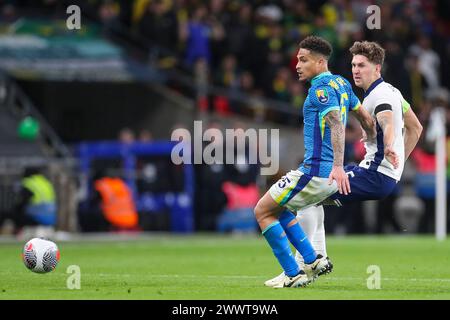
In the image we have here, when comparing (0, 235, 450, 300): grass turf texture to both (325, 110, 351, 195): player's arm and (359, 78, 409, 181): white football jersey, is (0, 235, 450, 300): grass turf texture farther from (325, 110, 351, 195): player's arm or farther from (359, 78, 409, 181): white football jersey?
(359, 78, 409, 181): white football jersey

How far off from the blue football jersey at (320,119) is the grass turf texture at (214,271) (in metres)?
1.14

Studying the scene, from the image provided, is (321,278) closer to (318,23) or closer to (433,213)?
(433,213)

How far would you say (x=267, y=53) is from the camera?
27156 mm

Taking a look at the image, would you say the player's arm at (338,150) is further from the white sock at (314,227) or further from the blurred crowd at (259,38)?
the blurred crowd at (259,38)

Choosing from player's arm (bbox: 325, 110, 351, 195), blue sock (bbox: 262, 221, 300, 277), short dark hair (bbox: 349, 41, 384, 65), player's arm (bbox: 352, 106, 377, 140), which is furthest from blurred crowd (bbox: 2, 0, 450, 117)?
player's arm (bbox: 325, 110, 351, 195)

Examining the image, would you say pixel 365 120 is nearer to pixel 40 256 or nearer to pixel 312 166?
pixel 312 166

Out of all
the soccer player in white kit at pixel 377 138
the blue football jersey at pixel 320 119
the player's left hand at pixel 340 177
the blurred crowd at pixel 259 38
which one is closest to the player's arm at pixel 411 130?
the soccer player in white kit at pixel 377 138

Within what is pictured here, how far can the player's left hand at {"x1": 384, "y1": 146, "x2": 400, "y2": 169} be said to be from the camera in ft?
37.3

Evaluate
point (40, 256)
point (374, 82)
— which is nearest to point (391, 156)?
point (374, 82)

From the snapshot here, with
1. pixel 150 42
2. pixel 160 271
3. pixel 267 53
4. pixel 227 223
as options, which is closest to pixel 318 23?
pixel 267 53

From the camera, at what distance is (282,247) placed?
11.4 m

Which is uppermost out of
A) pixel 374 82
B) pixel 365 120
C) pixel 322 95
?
pixel 374 82

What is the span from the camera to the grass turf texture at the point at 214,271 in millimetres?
10688

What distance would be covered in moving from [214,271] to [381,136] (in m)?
3.11
